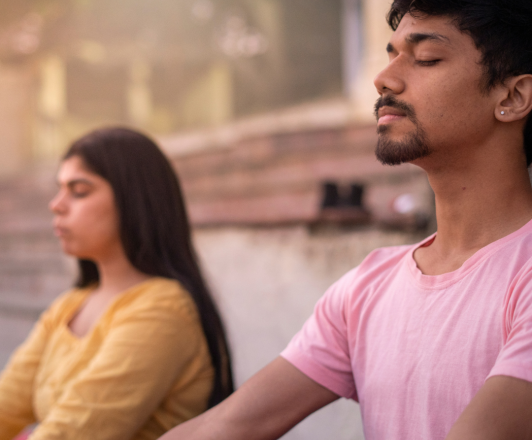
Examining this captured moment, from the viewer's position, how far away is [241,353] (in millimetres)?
2707

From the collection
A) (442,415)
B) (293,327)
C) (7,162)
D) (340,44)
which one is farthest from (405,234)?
(7,162)

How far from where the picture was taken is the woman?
1520mm

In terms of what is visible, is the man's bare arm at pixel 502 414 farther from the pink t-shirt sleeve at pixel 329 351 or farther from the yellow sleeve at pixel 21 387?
the yellow sleeve at pixel 21 387

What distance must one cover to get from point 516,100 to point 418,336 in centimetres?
48

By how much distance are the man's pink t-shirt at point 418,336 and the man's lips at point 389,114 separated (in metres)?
0.28

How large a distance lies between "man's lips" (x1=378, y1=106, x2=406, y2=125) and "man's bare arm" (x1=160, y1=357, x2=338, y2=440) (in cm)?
55

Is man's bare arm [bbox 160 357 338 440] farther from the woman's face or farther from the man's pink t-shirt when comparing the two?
the woman's face

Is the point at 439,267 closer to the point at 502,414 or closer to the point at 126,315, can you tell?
the point at 502,414

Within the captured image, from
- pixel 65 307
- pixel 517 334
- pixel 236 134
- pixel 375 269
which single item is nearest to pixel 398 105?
pixel 375 269

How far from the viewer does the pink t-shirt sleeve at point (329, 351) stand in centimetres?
120

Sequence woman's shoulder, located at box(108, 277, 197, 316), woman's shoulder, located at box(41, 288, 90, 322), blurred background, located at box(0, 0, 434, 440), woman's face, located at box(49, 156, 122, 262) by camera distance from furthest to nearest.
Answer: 1. blurred background, located at box(0, 0, 434, 440)
2. woman's shoulder, located at box(41, 288, 90, 322)
3. woman's face, located at box(49, 156, 122, 262)
4. woman's shoulder, located at box(108, 277, 197, 316)

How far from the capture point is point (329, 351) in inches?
47.4

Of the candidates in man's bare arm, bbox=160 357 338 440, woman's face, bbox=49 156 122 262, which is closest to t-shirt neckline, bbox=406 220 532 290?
man's bare arm, bbox=160 357 338 440

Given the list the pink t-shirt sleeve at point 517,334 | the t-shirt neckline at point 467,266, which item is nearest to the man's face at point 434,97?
the t-shirt neckline at point 467,266
